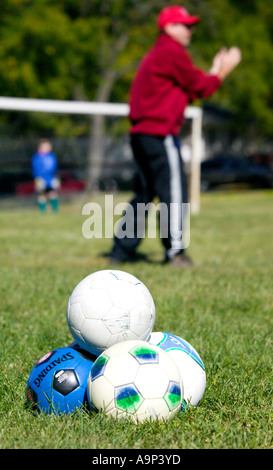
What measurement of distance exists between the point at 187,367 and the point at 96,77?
25915 millimetres

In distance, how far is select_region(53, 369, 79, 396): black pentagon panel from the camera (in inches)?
111

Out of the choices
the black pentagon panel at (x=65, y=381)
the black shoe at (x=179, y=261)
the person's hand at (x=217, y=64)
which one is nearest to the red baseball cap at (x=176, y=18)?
the person's hand at (x=217, y=64)

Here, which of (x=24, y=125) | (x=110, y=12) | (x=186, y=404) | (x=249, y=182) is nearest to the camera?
(x=186, y=404)

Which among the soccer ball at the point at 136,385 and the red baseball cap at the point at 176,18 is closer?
the soccer ball at the point at 136,385

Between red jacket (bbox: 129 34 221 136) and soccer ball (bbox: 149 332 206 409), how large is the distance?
365 centimetres

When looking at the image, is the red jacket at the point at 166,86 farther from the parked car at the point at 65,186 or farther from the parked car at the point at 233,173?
the parked car at the point at 233,173

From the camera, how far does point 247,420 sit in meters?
2.72

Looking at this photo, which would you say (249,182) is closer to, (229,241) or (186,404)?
(229,241)

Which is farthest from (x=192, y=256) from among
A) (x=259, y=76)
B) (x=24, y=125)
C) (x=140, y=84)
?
(x=259, y=76)

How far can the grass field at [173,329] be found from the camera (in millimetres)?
2539

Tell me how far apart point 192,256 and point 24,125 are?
1370 centimetres

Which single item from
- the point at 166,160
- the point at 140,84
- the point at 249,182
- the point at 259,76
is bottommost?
the point at 249,182

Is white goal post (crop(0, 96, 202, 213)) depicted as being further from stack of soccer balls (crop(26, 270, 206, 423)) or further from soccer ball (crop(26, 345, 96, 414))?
soccer ball (crop(26, 345, 96, 414))

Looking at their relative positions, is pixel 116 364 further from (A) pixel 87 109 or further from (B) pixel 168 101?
(A) pixel 87 109
